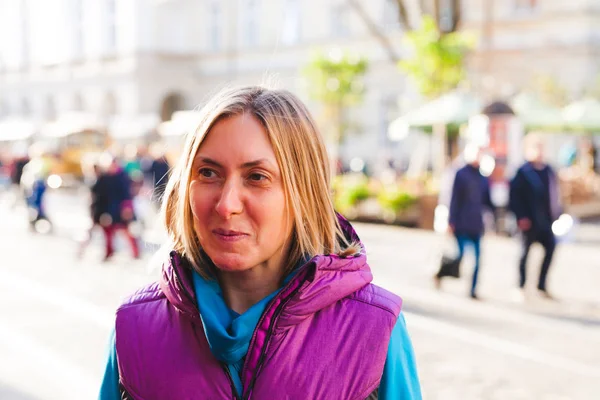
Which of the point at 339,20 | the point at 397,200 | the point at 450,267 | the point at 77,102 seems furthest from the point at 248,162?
the point at 77,102

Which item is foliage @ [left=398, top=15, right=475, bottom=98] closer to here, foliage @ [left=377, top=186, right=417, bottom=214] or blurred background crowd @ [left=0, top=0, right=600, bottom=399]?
blurred background crowd @ [left=0, top=0, right=600, bottom=399]

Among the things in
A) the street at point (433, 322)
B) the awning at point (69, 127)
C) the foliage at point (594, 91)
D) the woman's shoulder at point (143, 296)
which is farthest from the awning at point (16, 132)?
the woman's shoulder at point (143, 296)

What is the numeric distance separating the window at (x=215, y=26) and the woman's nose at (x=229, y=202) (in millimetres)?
50400

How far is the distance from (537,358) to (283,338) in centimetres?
564

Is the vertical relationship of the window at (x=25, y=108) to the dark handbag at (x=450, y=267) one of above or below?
above

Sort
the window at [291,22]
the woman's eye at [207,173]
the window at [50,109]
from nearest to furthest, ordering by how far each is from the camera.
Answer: the woman's eye at [207,173] → the window at [291,22] → the window at [50,109]

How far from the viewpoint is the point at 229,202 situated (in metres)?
1.75

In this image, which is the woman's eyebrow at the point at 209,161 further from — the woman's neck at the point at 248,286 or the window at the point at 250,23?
the window at the point at 250,23

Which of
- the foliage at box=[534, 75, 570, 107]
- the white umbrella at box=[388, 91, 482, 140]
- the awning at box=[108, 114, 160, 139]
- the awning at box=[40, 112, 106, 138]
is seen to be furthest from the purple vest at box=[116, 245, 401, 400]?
the awning at box=[108, 114, 160, 139]

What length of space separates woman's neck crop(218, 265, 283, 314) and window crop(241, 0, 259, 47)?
47.7m

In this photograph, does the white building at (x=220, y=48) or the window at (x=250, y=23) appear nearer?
the white building at (x=220, y=48)

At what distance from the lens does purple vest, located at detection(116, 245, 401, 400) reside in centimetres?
172

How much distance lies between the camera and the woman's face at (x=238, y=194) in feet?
5.84

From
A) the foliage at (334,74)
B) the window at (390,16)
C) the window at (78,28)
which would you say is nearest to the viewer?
the foliage at (334,74)
